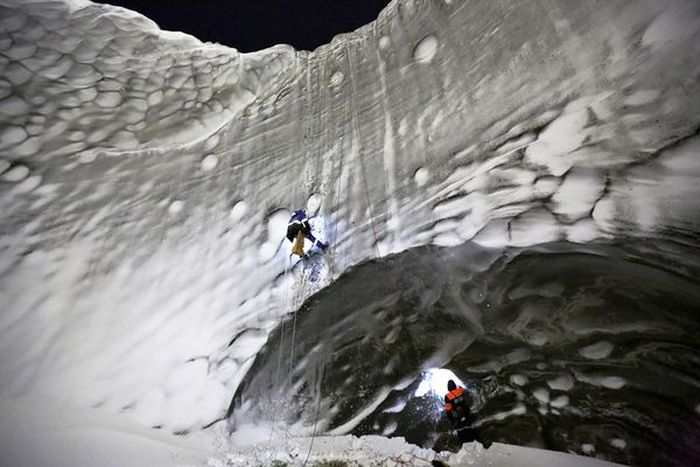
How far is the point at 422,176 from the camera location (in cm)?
328

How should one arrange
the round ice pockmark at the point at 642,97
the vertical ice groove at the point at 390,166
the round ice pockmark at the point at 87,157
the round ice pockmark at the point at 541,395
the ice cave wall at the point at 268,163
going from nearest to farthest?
the round ice pockmark at the point at 642,97 → the ice cave wall at the point at 268,163 → the round ice pockmark at the point at 541,395 → the vertical ice groove at the point at 390,166 → the round ice pockmark at the point at 87,157

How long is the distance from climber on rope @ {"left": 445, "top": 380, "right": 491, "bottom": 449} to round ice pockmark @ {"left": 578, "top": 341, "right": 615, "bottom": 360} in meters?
0.84

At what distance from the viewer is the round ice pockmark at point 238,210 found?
3773 mm

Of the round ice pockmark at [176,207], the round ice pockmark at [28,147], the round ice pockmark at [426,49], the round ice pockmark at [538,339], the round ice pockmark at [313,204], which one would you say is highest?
the round ice pockmark at [426,49]

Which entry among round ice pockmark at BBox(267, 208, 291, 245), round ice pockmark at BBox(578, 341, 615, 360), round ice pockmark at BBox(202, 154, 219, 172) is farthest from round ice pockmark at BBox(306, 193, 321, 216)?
round ice pockmark at BBox(578, 341, 615, 360)

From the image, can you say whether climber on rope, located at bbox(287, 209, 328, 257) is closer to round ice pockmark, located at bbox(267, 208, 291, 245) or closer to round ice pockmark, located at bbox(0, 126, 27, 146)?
round ice pockmark, located at bbox(267, 208, 291, 245)

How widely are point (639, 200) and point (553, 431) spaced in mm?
1642

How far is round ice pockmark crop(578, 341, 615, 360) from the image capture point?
279 cm

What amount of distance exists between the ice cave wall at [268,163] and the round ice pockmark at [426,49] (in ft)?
0.06

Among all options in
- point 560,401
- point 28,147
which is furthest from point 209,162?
point 560,401

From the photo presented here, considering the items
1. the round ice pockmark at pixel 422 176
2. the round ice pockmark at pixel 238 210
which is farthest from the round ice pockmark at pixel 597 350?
the round ice pockmark at pixel 238 210

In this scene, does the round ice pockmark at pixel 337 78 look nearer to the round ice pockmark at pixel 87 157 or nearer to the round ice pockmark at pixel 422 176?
the round ice pockmark at pixel 422 176

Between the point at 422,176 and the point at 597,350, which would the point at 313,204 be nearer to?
the point at 422,176

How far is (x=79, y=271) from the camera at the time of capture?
3559 mm
